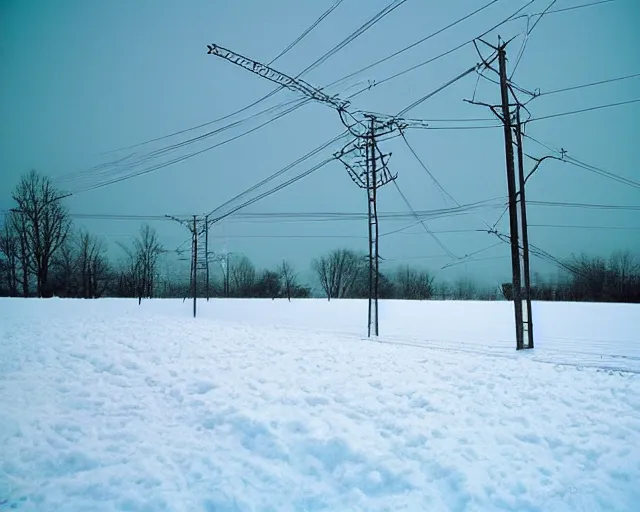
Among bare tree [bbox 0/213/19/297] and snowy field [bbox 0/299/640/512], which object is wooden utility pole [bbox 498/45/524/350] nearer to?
snowy field [bbox 0/299/640/512]

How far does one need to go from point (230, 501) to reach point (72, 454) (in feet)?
6.69

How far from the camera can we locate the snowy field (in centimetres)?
431

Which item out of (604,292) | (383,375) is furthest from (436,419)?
(604,292)

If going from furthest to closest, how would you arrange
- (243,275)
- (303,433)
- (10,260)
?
(243,275) < (10,260) < (303,433)

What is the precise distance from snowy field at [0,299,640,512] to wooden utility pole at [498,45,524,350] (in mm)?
4066

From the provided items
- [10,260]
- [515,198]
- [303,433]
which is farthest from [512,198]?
[10,260]

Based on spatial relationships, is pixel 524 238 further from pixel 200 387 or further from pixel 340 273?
pixel 340 273

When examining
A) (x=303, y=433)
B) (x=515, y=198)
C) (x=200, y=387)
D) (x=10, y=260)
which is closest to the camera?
(x=303, y=433)

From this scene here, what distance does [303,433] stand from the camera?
18.1ft

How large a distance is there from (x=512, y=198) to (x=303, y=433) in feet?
37.8

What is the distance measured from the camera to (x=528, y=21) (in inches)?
522

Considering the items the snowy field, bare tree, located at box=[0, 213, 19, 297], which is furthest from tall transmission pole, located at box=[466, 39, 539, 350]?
bare tree, located at box=[0, 213, 19, 297]

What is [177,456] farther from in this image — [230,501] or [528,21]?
[528,21]

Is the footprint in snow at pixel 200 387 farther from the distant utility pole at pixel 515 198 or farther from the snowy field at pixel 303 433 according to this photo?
the distant utility pole at pixel 515 198
